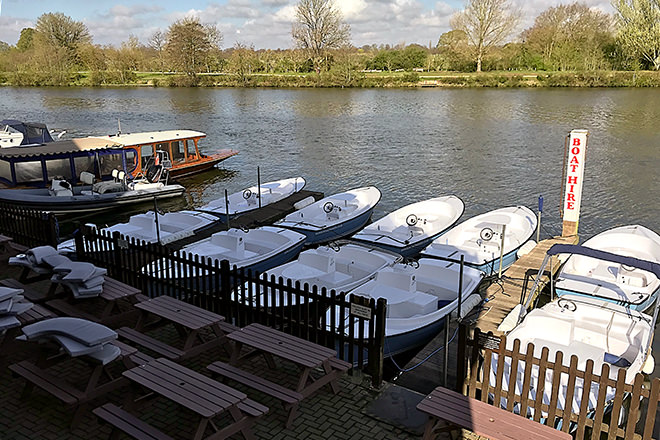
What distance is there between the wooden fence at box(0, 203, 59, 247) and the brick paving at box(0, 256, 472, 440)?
16.4ft

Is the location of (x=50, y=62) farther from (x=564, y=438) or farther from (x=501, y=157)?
(x=564, y=438)

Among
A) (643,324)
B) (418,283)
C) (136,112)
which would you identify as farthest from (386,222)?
(136,112)

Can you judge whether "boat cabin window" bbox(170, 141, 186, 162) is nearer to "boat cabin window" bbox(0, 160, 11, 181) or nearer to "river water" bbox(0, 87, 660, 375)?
"river water" bbox(0, 87, 660, 375)

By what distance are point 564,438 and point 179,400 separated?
3.59 meters

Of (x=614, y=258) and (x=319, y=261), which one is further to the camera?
(x=319, y=261)

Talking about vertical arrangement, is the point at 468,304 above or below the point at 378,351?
below

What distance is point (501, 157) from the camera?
31328mm

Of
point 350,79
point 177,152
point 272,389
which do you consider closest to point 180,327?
point 272,389

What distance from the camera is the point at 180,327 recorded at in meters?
7.55

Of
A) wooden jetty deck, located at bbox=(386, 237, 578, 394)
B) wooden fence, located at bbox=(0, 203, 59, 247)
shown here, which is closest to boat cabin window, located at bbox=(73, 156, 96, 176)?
wooden fence, located at bbox=(0, 203, 59, 247)

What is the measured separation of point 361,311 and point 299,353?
103 cm

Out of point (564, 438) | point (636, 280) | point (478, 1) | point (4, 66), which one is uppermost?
point (478, 1)

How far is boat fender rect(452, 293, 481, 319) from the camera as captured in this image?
397 inches

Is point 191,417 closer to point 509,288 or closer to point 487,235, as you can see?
point 509,288
